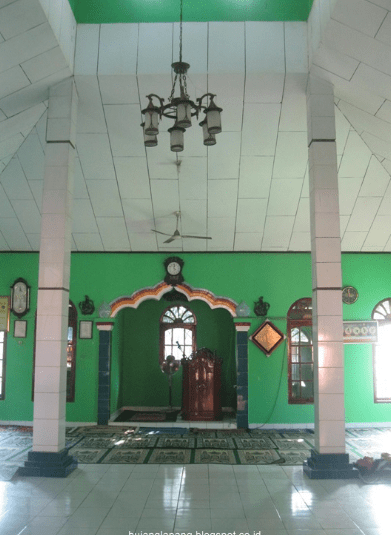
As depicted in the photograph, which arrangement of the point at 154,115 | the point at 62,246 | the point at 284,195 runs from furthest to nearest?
the point at 284,195
the point at 62,246
the point at 154,115

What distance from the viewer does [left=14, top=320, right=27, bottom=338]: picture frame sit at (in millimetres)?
9252

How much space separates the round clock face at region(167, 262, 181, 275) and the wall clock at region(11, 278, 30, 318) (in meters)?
2.69

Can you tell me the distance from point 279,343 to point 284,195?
277cm

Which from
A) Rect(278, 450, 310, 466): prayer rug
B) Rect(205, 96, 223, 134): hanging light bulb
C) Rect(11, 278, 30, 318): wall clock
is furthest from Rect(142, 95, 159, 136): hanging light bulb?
Rect(11, 278, 30, 318): wall clock

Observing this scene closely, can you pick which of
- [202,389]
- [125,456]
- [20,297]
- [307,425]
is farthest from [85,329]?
[307,425]

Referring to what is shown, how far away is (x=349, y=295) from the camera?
364 inches

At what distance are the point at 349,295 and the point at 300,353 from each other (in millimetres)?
1419

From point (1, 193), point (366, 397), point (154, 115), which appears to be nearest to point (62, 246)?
point (154, 115)

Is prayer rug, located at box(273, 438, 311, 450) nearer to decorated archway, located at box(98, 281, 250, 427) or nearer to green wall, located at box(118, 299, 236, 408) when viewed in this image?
decorated archway, located at box(98, 281, 250, 427)

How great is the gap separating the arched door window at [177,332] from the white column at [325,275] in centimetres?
539

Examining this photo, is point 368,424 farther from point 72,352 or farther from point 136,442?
point 72,352

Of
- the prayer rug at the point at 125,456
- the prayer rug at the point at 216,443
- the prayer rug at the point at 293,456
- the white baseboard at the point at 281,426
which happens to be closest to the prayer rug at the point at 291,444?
the prayer rug at the point at 293,456

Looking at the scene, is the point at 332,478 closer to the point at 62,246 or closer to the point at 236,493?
the point at 236,493

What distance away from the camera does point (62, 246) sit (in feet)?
19.0
